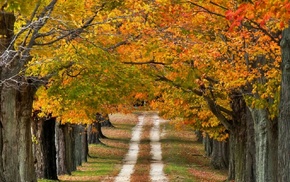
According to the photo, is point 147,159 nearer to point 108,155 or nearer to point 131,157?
point 131,157

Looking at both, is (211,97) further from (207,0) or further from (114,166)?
(114,166)

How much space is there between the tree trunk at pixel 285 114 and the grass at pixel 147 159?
2208cm

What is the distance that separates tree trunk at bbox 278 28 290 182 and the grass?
22.1 meters

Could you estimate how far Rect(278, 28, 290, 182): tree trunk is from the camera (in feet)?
39.5

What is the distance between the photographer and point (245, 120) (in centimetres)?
2908

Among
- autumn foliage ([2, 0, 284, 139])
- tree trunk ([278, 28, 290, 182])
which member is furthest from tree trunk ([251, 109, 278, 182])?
tree trunk ([278, 28, 290, 182])

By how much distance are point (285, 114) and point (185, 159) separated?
4091 centimetres

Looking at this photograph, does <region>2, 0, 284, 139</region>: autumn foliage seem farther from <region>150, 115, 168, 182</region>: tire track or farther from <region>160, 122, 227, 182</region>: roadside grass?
<region>160, 122, 227, 182</region>: roadside grass

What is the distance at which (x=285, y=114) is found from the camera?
12.2 meters

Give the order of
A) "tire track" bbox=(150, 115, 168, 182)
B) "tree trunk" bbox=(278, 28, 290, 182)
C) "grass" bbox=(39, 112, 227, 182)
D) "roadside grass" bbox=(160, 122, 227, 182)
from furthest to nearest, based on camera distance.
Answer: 1. "roadside grass" bbox=(160, 122, 227, 182)
2. "grass" bbox=(39, 112, 227, 182)
3. "tire track" bbox=(150, 115, 168, 182)
4. "tree trunk" bbox=(278, 28, 290, 182)

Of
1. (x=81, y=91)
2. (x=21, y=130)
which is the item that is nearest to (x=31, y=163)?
(x=21, y=130)

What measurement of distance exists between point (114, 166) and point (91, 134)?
721 inches

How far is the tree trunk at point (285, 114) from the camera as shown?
12055mm

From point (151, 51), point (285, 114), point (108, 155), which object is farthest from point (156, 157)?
point (285, 114)
